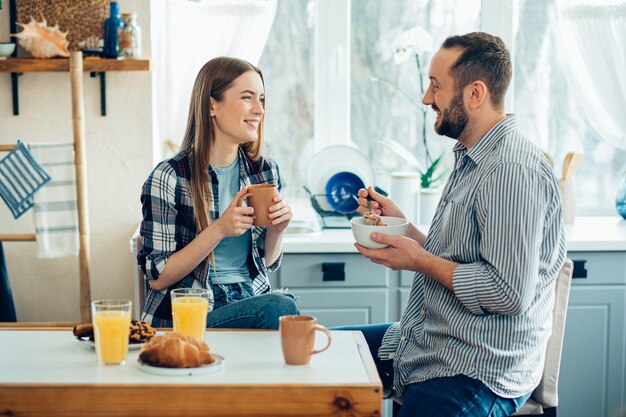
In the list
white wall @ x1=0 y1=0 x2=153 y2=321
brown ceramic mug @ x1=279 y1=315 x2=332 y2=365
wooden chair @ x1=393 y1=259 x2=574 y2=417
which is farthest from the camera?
white wall @ x1=0 y1=0 x2=153 y2=321

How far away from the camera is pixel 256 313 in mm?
2049

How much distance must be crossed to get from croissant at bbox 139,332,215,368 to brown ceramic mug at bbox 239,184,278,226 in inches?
19.1

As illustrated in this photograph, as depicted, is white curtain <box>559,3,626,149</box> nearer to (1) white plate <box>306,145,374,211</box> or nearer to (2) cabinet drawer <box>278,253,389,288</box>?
(1) white plate <box>306,145,374,211</box>

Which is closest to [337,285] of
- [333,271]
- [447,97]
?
[333,271]

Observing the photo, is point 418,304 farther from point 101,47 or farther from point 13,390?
point 101,47

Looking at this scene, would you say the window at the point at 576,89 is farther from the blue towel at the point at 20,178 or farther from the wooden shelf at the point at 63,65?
the blue towel at the point at 20,178

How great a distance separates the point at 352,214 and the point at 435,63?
1.33 metres

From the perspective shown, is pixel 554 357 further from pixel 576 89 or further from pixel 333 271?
pixel 576 89

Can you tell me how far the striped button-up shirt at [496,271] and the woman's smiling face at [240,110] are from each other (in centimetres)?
62

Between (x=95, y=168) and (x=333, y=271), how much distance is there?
961mm

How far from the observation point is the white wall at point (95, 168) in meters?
3.04

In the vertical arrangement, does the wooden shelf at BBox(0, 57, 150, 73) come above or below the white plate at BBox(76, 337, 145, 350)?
above

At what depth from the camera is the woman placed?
Result: 6.89 ft

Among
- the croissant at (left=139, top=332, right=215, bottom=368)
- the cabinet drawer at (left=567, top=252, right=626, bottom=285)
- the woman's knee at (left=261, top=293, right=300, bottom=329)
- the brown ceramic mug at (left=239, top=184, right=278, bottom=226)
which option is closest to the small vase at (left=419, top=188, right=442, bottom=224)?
the cabinet drawer at (left=567, top=252, right=626, bottom=285)
